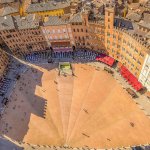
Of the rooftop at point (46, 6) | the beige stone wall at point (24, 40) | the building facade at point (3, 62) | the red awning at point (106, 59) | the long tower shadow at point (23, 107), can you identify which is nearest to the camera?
the long tower shadow at point (23, 107)

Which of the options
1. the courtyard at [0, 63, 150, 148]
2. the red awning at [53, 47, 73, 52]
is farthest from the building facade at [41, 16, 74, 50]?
the courtyard at [0, 63, 150, 148]

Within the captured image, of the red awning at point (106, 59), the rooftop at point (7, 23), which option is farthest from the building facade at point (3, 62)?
the red awning at point (106, 59)

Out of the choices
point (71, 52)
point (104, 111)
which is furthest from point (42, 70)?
point (104, 111)

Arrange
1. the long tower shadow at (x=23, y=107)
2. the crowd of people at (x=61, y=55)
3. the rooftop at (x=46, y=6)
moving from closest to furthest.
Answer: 1. the long tower shadow at (x=23, y=107)
2. the crowd of people at (x=61, y=55)
3. the rooftop at (x=46, y=6)

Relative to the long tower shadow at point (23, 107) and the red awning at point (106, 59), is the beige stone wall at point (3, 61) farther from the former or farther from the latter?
the red awning at point (106, 59)

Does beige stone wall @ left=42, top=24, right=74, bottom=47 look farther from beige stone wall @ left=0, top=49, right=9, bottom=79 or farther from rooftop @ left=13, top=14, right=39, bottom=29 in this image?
beige stone wall @ left=0, top=49, right=9, bottom=79

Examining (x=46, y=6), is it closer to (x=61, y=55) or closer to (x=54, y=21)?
(x=54, y=21)

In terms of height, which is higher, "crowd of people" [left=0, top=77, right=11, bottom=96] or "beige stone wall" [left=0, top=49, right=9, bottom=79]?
"beige stone wall" [left=0, top=49, right=9, bottom=79]
